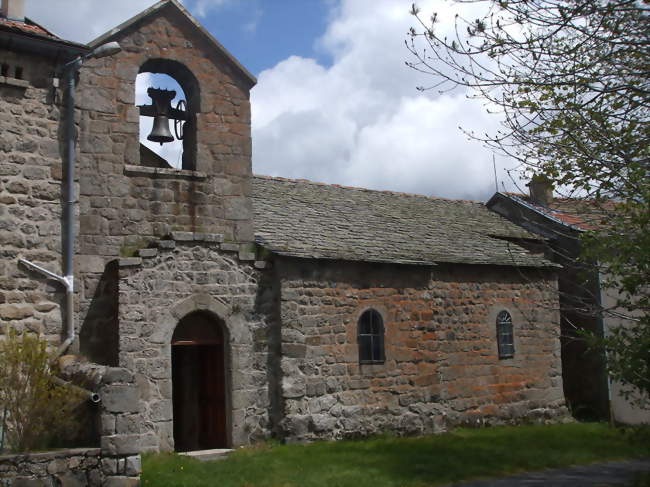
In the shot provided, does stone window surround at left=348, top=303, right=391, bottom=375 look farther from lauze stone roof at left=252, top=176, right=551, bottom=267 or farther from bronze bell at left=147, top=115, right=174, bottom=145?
bronze bell at left=147, top=115, right=174, bottom=145

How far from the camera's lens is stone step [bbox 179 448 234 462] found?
11.6m

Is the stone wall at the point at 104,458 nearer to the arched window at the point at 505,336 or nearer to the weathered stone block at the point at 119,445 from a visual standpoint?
the weathered stone block at the point at 119,445

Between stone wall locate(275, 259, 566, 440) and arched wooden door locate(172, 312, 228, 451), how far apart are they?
108 centimetres

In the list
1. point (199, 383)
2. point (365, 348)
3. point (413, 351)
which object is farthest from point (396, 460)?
point (199, 383)

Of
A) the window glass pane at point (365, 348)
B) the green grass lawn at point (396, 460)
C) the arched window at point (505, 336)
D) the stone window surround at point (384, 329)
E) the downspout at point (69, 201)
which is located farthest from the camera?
the arched window at point (505, 336)

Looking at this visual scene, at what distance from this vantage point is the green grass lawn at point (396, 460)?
986 cm

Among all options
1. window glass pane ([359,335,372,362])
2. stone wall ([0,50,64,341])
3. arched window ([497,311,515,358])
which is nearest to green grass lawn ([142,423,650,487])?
window glass pane ([359,335,372,362])

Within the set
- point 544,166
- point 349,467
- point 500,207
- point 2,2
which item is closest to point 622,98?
point 544,166

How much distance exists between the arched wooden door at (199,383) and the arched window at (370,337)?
9.18 ft

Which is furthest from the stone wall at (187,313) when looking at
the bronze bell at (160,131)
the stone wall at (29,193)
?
the bronze bell at (160,131)

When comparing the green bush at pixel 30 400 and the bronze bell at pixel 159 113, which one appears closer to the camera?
the green bush at pixel 30 400

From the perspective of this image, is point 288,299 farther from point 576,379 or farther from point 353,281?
point 576,379

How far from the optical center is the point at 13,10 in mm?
10945

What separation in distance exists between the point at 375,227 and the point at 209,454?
22.4ft
